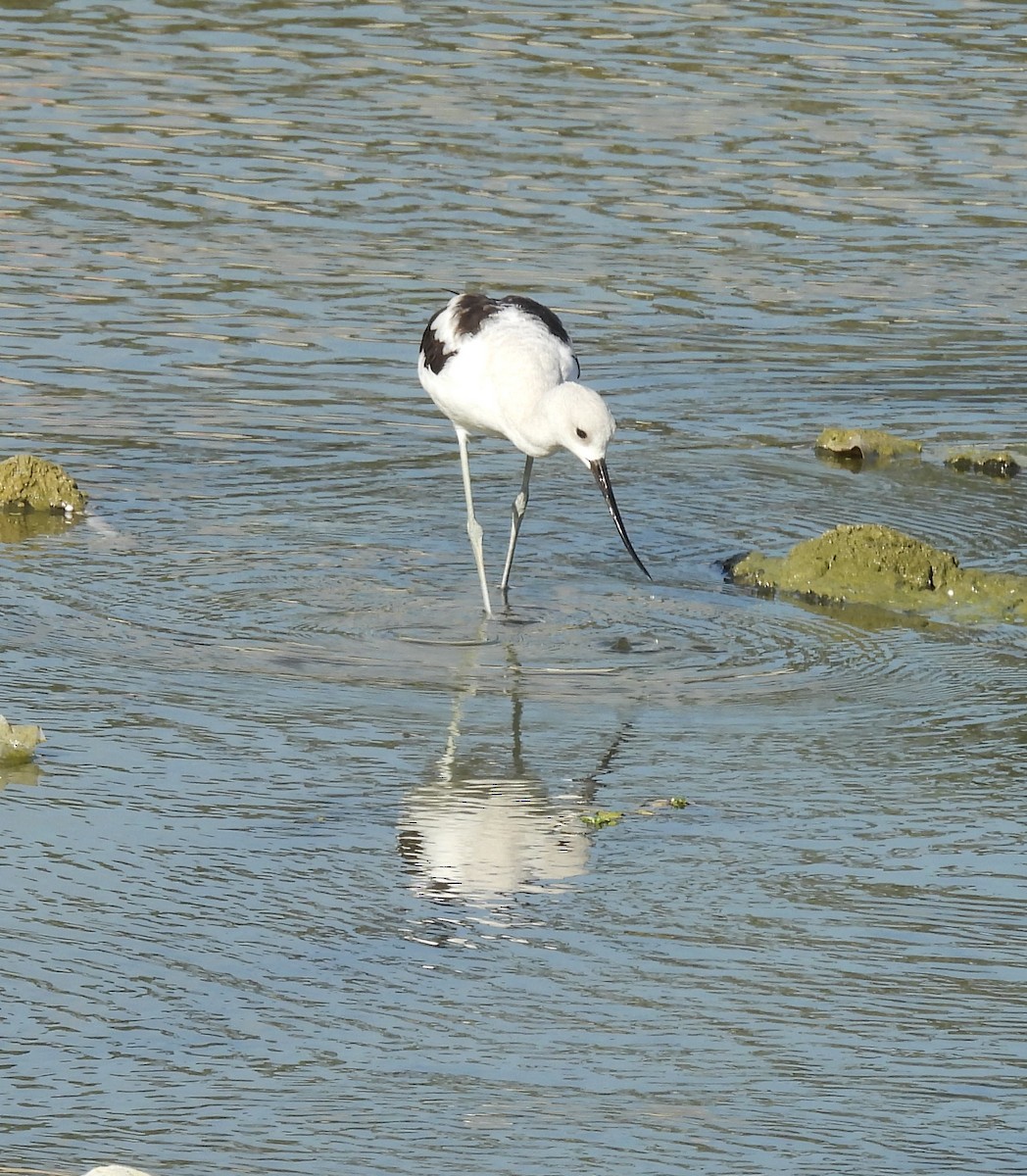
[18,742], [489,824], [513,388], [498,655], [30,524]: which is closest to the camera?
[489,824]

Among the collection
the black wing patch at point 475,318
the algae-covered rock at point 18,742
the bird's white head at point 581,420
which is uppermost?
the black wing patch at point 475,318

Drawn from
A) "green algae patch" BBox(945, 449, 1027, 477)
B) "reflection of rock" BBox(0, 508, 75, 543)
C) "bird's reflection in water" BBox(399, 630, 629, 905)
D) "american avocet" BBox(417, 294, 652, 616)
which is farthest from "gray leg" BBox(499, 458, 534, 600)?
"green algae patch" BBox(945, 449, 1027, 477)

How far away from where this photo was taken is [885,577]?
334 inches

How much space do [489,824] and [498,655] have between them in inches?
62.9

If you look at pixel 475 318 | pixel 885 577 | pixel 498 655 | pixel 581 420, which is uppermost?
pixel 475 318

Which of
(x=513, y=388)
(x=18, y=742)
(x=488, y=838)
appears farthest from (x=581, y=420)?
(x=18, y=742)

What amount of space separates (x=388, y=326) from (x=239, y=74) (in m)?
5.32

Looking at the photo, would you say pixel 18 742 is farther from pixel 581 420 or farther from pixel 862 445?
pixel 862 445

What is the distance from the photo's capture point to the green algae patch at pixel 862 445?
10.3 metres

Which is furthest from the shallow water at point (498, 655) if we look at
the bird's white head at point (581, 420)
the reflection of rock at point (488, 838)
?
the bird's white head at point (581, 420)

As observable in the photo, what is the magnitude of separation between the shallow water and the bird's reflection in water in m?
0.02

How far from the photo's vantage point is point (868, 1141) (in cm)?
468

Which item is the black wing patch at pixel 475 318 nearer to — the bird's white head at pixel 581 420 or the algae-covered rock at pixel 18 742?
the bird's white head at pixel 581 420

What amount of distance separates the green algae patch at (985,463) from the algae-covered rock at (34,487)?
12.1ft
